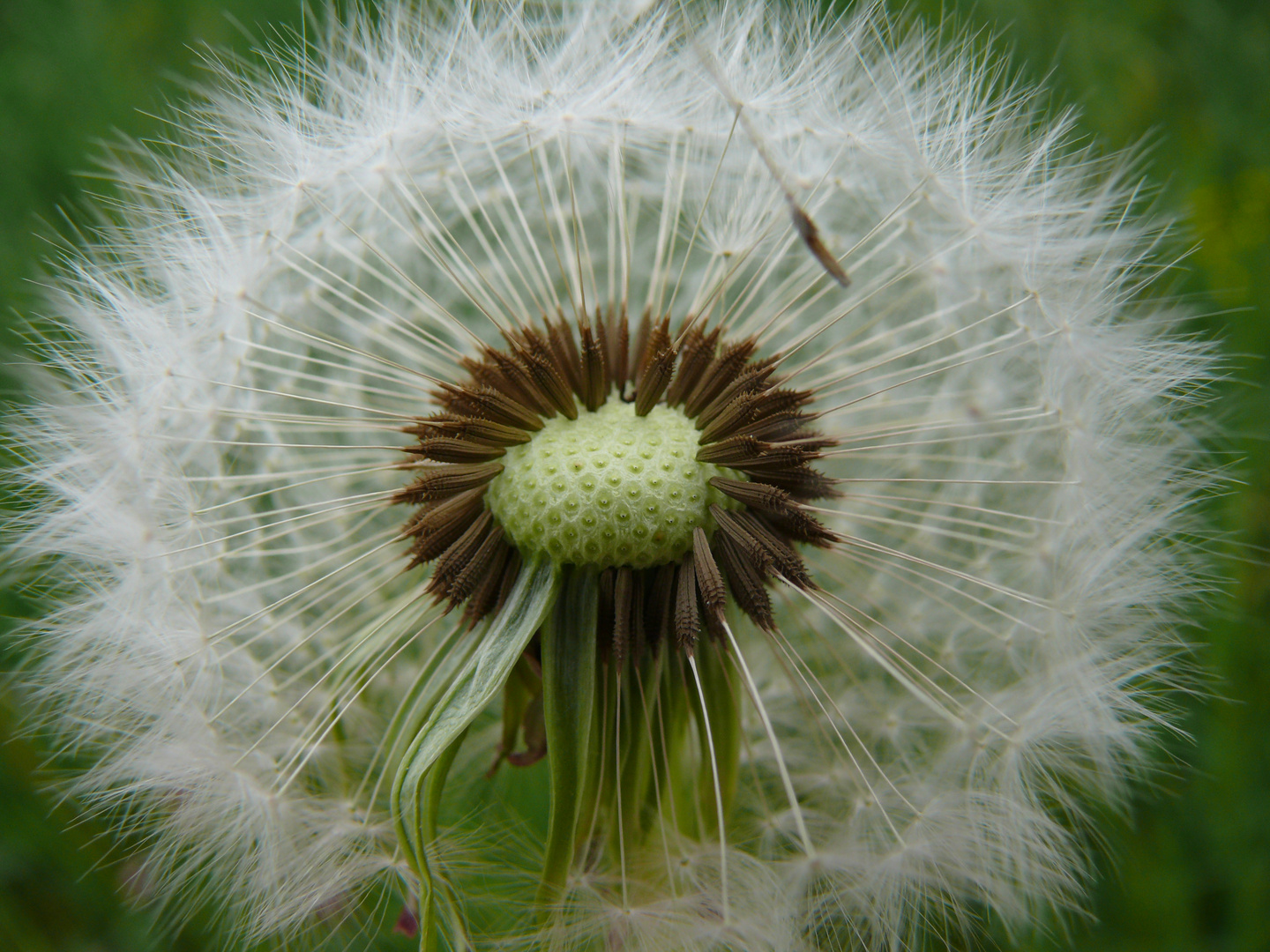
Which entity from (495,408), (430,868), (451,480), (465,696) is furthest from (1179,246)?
(430,868)

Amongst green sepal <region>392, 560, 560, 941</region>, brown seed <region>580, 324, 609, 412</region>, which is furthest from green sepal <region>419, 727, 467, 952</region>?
brown seed <region>580, 324, 609, 412</region>

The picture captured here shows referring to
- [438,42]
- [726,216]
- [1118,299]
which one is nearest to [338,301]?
[438,42]

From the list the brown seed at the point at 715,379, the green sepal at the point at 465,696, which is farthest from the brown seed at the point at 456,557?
the brown seed at the point at 715,379

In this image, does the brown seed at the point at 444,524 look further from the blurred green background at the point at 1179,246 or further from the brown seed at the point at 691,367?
the blurred green background at the point at 1179,246

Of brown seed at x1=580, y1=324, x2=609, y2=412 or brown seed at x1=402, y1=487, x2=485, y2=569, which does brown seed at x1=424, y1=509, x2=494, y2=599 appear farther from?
brown seed at x1=580, y1=324, x2=609, y2=412

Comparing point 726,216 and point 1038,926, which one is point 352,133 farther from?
point 1038,926

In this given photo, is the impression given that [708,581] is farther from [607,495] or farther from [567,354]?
[567,354]
